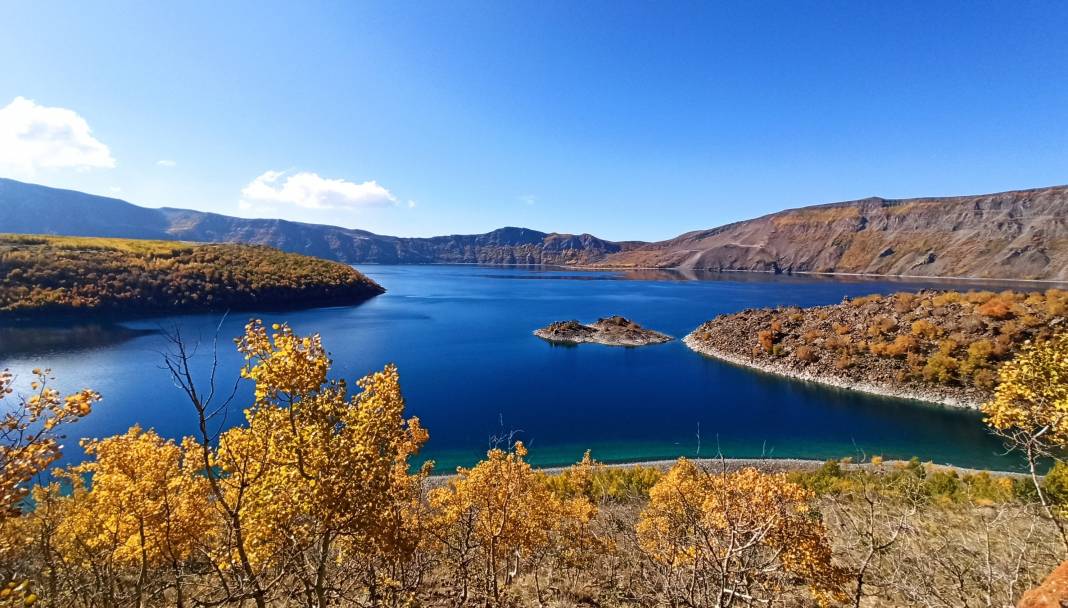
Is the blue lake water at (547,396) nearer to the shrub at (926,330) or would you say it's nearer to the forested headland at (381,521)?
the shrub at (926,330)

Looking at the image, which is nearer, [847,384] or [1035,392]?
[1035,392]

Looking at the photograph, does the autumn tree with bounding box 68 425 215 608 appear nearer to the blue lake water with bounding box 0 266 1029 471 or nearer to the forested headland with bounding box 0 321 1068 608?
the forested headland with bounding box 0 321 1068 608

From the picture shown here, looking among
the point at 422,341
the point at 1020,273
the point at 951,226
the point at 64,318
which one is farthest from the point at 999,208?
the point at 64,318

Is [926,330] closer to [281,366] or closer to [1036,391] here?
[1036,391]

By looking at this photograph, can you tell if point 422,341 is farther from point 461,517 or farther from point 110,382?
point 461,517

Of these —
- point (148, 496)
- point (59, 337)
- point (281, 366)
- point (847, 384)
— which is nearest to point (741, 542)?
point (281, 366)
